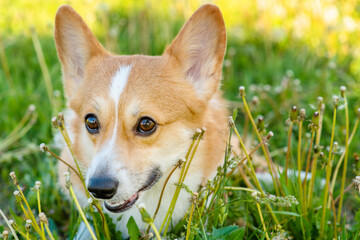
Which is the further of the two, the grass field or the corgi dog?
the grass field

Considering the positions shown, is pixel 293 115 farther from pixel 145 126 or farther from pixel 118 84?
pixel 118 84

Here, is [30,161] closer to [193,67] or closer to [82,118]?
[82,118]

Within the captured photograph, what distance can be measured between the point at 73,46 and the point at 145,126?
2.69 ft

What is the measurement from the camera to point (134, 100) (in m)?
2.20

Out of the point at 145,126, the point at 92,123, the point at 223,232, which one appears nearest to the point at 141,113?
the point at 145,126

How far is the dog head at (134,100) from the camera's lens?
209 centimetres

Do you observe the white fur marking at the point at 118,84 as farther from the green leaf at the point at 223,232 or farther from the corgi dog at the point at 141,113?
the green leaf at the point at 223,232

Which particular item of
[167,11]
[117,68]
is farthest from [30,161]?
[167,11]

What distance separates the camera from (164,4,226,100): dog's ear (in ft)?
7.59

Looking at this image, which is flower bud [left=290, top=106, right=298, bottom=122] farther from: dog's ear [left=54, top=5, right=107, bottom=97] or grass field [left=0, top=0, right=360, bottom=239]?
dog's ear [left=54, top=5, right=107, bottom=97]

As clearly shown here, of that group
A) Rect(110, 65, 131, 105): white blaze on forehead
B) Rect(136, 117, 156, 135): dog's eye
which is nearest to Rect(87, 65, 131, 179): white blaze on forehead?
Rect(110, 65, 131, 105): white blaze on forehead

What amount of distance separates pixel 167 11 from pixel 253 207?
347 cm

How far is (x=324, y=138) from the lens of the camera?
3445 millimetres

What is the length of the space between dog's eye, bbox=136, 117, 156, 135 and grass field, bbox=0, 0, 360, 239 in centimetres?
56
